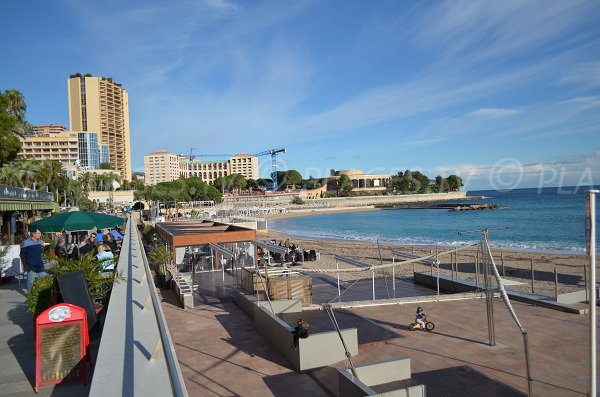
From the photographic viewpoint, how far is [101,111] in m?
153

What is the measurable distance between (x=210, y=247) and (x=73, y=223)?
733 cm

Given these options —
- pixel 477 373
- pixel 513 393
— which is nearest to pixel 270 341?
pixel 477 373

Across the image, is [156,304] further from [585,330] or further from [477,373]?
[585,330]

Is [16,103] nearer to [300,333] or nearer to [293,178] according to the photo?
[300,333]

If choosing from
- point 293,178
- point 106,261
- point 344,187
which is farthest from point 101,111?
point 106,261

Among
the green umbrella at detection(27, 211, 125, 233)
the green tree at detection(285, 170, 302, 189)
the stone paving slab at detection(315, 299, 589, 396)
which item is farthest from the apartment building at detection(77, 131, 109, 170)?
the stone paving slab at detection(315, 299, 589, 396)

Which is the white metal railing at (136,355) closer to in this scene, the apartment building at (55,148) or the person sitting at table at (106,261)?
the person sitting at table at (106,261)

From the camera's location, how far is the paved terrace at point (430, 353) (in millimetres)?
6613

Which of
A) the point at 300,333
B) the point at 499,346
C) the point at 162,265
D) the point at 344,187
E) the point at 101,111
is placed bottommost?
the point at 499,346

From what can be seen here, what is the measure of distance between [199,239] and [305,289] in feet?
15.2

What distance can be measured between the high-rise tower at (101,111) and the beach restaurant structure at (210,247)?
5931 inches

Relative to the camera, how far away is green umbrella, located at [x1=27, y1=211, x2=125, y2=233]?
1059 centimetres

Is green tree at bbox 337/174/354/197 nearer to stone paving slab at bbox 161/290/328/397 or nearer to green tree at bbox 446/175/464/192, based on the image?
green tree at bbox 446/175/464/192

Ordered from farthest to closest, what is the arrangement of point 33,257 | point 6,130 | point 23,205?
point 6,130, point 23,205, point 33,257
